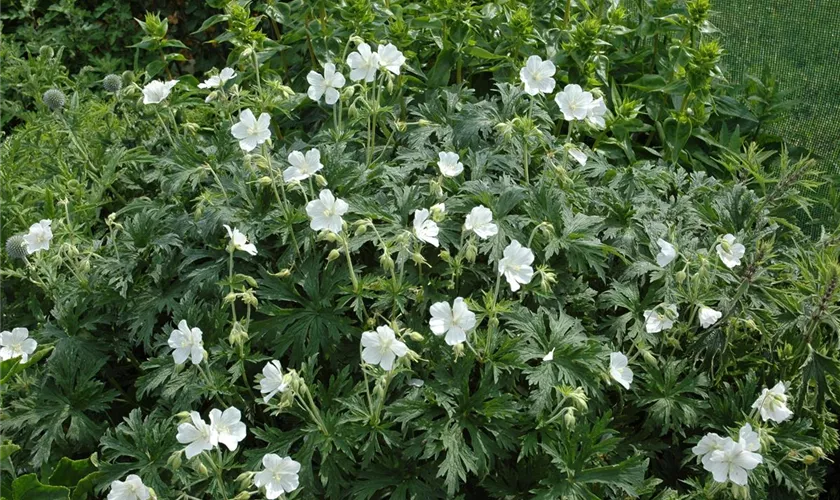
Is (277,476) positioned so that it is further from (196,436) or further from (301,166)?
(301,166)

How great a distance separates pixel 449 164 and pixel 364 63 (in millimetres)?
408

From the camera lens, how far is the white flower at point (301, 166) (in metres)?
2.34

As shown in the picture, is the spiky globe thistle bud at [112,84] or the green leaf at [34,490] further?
the spiky globe thistle bud at [112,84]

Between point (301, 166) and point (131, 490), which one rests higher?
point (301, 166)

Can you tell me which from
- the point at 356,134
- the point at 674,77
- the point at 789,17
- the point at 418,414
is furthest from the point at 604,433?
the point at 789,17

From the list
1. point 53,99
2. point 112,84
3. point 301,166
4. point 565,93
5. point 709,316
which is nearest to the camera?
point 709,316

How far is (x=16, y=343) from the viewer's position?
2.41 metres

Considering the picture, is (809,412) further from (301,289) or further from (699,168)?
(301,289)

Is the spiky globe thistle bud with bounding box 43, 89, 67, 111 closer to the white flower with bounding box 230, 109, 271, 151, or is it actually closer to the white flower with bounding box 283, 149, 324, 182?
the white flower with bounding box 230, 109, 271, 151

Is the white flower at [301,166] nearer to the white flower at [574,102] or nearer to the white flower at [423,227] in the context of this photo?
the white flower at [423,227]

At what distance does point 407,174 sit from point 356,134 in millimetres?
380

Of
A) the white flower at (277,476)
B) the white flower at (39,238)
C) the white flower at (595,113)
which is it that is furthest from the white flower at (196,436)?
the white flower at (595,113)

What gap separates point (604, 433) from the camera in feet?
7.43

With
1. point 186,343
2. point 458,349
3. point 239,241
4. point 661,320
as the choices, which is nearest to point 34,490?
point 186,343
